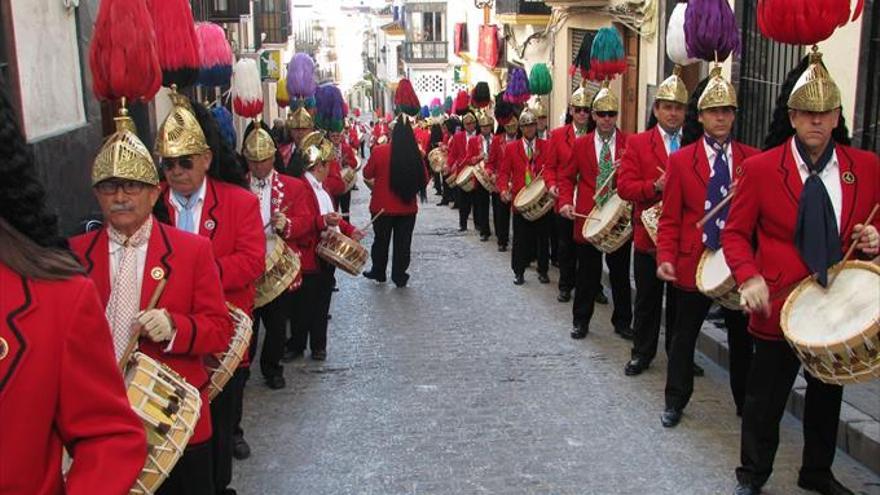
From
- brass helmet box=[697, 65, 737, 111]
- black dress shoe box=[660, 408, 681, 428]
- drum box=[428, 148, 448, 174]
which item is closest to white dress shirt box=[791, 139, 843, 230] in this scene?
brass helmet box=[697, 65, 737, 111]

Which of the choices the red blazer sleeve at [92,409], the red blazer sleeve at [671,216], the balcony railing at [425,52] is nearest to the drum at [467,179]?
the red blazer sleeve at [671,216]

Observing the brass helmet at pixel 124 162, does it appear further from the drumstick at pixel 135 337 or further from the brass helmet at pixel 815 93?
the brass helmet at pixel 815 93

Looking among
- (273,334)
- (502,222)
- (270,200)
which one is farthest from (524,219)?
(270,200)

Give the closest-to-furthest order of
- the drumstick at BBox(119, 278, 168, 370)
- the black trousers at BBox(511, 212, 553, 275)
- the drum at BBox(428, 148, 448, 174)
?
the drumstick at BBox(119, 278, 168, 370)
the black trousers at BBox(511, 212, 553, 275)
the drum at BBox(428, 148, 448, 174)

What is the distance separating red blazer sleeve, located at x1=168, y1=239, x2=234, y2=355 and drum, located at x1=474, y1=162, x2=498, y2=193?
34.7ft

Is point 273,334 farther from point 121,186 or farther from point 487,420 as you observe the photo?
point 121,186

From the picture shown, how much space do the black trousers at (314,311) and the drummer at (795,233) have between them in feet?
13.9

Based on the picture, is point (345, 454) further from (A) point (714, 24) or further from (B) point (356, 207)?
(B) point (356, 207)

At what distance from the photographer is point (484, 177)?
15.2m

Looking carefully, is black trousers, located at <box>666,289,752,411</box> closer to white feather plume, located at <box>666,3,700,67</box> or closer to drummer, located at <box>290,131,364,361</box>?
white feather plume, located at <box>666,3,700,67</box>

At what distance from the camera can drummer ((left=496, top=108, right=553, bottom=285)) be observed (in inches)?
469

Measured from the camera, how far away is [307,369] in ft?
27.6

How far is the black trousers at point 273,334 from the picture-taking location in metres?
7.34

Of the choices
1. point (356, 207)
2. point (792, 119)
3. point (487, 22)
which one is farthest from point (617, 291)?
point (487, 22)
